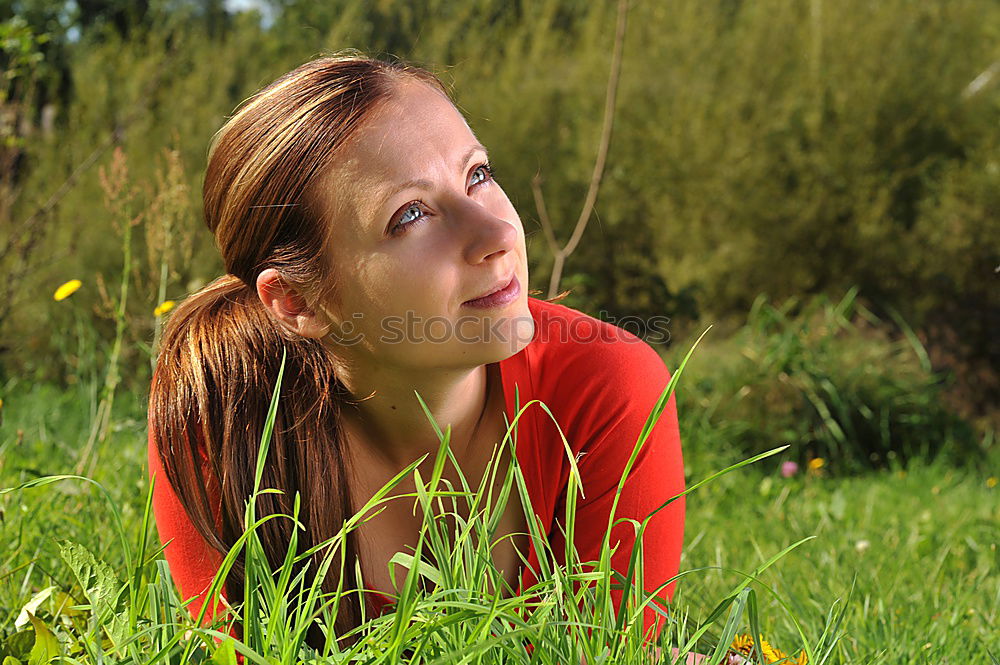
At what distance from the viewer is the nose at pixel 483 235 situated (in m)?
1.38

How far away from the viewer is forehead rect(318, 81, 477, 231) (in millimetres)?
1448

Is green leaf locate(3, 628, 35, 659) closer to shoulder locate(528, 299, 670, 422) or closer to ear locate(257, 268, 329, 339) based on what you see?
ear locate(257, 268, 329, 339)

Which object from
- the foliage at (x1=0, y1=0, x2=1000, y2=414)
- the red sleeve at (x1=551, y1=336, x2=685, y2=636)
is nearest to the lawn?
the red sleeve at (x1=551, y1=336, x2=685, y2=636)

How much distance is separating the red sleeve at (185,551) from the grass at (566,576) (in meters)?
0.08

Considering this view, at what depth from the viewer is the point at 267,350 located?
1.69 metres

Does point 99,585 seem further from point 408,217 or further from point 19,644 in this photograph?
point 408,217

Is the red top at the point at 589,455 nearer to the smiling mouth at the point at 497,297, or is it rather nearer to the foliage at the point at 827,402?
the smiling mouth at the point at 497,297

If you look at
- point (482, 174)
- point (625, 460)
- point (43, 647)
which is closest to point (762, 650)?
point (625, 460)

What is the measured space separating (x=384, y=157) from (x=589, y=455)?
0.58 m

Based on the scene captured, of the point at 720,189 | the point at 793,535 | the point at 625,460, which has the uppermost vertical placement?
the point at 625,460

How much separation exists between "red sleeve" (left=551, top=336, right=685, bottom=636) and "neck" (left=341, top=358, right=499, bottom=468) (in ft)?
0.55

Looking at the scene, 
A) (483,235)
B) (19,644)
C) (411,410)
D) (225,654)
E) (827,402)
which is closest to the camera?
(225,654)

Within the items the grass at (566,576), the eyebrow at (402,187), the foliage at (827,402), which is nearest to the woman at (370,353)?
the eyebrow at (402,187)

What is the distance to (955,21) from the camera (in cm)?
490
